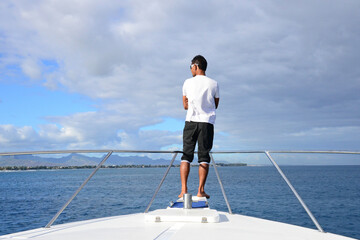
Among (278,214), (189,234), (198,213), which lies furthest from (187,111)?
(278,214)

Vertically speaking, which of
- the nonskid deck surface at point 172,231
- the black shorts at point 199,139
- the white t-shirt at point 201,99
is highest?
the white t-shirt at point 201,99

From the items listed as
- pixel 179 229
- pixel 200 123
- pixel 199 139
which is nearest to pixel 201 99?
pixel 200 123

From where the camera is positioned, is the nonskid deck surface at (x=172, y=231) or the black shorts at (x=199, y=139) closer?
the nonskid deck surface at (x=172, y=231)

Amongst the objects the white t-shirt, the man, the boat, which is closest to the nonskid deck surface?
the boat

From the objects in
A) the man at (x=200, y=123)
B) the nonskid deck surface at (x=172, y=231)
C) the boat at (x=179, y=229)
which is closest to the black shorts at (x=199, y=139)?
the man at (x=200, y=123)

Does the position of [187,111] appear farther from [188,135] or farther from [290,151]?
[290,151]

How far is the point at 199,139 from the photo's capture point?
348cm

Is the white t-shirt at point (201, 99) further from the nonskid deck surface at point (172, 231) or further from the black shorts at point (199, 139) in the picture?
the nonskid deck surface at point (172, 231)

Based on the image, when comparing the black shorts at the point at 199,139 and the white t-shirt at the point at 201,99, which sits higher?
the white t-shirt at the point at 201,99

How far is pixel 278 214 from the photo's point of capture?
89.1 ft

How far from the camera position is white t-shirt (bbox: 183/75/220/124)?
348cm

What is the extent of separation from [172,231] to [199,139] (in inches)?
53.3

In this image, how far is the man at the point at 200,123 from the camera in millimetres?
3455

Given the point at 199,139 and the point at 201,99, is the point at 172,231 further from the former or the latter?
the point at 201,99
